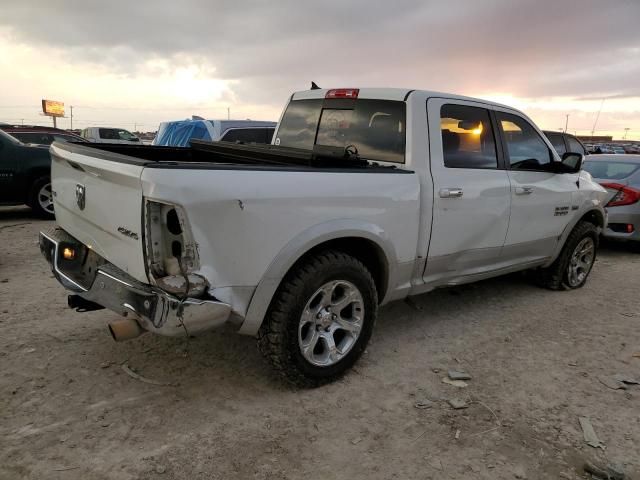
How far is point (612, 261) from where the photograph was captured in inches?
263

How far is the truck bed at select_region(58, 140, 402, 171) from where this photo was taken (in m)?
2.57

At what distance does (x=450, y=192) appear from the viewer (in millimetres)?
3426

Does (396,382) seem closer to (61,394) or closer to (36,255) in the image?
(61,394)

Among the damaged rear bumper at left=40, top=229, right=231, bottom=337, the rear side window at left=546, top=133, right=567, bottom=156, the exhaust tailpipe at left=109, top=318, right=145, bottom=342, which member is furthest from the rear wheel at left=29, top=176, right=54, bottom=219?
the rear side window at left=546, top=133, right=567, bottom=156

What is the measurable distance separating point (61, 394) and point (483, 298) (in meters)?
3.79

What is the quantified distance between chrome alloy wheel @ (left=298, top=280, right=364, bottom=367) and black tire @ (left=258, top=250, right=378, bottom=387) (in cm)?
4

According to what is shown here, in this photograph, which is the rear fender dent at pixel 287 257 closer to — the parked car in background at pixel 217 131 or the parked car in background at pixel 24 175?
the parked car in background at pixel 24 175

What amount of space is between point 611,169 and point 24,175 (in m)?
9.31

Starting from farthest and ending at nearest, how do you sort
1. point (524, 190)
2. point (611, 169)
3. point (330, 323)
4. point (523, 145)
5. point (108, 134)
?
point (108, 134)
point (611, 169)
point (523, 145)
point (524, 190)
point (330, 323)

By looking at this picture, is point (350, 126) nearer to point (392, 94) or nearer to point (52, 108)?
point (392, 94)

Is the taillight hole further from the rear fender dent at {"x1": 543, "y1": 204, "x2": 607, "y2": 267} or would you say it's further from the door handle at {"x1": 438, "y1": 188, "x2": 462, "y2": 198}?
the rear fender dent at {"x1": 543, "y1": 204, "x2": 607, "y2": 267}

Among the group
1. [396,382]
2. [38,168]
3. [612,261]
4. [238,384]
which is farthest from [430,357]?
[38,168]

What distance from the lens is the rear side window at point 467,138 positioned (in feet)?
11.6

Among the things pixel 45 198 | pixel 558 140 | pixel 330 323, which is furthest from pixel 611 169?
pixel 45 198
